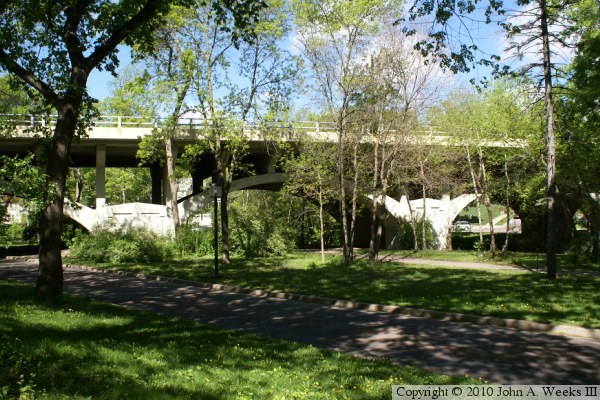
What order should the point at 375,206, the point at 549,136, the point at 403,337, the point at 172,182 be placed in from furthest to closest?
the point at 172,182 → the point at 375,206 → the point at 549,136 → the point at 403,337

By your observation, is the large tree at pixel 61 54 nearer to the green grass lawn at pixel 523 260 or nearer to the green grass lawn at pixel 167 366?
the green grass lawn at pixel 167 366

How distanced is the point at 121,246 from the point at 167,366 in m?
20.7

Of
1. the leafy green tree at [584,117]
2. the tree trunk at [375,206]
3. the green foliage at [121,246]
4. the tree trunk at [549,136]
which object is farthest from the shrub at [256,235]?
the tree trunk at [549,136]

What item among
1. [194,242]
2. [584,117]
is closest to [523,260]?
[584,117]

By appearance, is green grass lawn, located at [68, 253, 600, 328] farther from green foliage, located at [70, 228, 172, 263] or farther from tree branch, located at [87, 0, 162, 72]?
Result: tree branch, located at [87, 0, 162, 72]

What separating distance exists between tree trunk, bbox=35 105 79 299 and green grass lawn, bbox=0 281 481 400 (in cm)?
205

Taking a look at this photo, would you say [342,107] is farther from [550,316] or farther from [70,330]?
[70,330]

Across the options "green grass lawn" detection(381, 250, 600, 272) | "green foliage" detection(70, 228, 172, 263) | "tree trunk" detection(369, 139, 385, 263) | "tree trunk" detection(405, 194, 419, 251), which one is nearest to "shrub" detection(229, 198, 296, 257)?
"green foliage" detection(70, 228, 172, 263)

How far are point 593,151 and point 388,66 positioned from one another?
29.0 feet

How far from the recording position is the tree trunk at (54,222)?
11047mm

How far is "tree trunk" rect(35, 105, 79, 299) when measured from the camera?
11047 mm

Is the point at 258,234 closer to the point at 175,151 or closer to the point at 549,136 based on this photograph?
the point at 175,151

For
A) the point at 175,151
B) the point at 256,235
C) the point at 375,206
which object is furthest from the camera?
the point at 175,151

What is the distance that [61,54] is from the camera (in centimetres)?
1280
